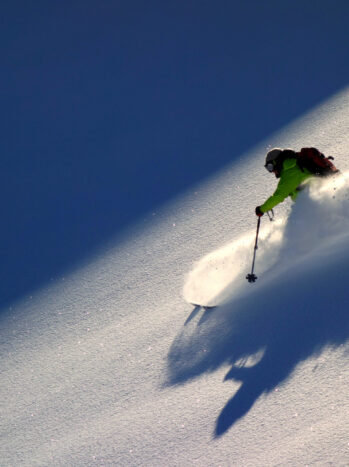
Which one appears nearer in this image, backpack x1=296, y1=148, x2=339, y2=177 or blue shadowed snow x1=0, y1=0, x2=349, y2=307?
backpack x1=296, y1=148, x2=339, y2=177

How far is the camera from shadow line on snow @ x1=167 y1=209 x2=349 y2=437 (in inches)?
219

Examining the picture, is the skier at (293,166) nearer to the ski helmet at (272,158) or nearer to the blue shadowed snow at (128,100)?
Answer: the ski helmet at (272,158)

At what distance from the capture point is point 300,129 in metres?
8.94

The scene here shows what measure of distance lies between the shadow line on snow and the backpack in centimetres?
97

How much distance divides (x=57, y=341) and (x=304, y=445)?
3.76 metres

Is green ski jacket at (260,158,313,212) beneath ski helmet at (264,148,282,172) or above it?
beneath

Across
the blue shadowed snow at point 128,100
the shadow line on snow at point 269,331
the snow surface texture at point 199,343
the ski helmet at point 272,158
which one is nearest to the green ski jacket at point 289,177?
the ski helmet at point 272,158

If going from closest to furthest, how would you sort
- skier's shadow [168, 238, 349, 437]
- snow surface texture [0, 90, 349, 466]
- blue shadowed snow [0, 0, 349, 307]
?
1. snow surface texture [0, 90, 349, 466]
2. skier's shadow [168, 238, 349, 437]
3. blue shadowed snow [0, 0, 349, 307]

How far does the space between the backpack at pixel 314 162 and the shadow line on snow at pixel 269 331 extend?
3.17 feet

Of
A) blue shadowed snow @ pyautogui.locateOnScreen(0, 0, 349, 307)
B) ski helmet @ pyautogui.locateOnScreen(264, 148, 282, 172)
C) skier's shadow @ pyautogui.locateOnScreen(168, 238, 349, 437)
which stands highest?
blue shadowed snow @ pyautogui.locateOnScreen(0, 0, 349, 307)

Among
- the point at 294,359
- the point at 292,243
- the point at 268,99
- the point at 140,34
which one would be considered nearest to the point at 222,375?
the point at 294,359

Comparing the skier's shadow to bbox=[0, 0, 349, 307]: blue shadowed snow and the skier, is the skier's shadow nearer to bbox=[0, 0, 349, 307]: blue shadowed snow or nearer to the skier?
the skier

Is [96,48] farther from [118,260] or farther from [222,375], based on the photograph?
[222,375]

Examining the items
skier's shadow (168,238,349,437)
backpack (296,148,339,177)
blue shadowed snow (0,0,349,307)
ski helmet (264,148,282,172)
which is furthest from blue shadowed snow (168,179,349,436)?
blue shadowed snow (0,0,349,307)
